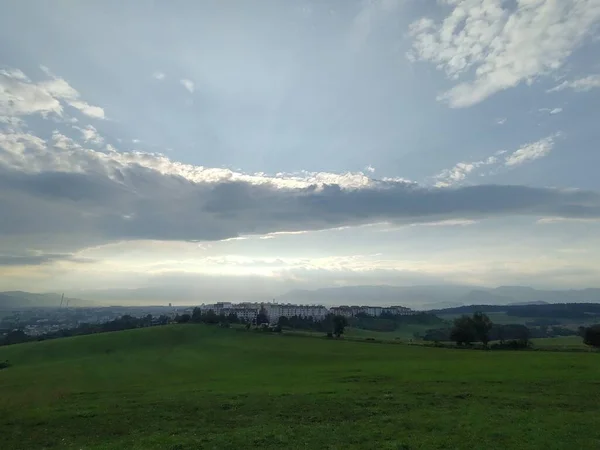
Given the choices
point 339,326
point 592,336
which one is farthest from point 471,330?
point 339,326

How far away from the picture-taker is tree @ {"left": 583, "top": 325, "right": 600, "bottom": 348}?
245ft

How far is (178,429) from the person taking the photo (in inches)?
910

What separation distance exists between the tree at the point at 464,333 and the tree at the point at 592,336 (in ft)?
63.0

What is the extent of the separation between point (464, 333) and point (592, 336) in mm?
21624

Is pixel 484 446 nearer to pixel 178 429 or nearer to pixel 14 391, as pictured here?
pixel 178 429

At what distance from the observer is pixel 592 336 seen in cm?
7594

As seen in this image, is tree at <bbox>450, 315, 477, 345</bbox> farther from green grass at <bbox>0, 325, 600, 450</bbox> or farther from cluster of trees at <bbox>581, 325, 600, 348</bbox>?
green grass at <bbox>0, 325, 600, 450</bbox>

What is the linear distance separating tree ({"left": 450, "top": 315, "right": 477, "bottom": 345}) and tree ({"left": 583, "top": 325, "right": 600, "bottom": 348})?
63.0ft

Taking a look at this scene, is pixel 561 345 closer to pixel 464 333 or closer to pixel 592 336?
pixel 592 336

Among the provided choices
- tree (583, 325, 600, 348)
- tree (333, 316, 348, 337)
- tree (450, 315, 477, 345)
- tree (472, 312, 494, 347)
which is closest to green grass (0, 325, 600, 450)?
tree (583, 325, 600, 348)

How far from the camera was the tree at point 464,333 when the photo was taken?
88.5m

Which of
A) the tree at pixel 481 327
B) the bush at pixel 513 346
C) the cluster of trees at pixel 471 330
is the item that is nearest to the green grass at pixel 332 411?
the bush at pixel 513 346

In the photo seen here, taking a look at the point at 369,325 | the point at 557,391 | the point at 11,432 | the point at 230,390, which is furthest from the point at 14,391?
the point at 369,325

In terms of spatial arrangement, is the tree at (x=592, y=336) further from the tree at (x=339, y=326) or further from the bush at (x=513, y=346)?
the tree at (x=339, y=326)
